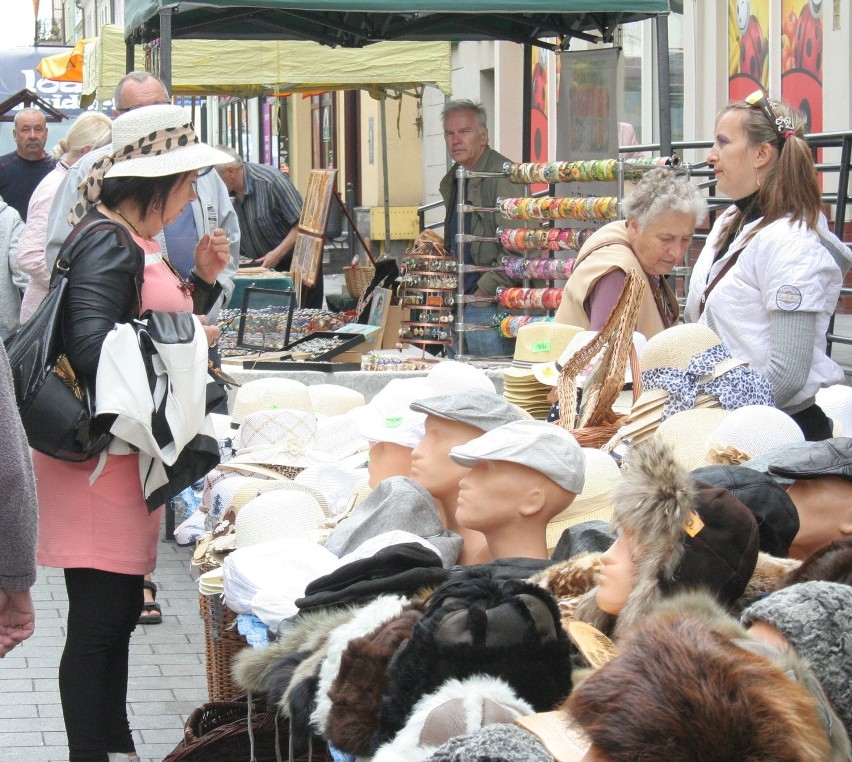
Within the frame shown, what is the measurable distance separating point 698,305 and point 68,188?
257 cm

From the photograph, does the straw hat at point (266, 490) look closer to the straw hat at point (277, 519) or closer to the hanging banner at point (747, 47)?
the straw hat at point (277, 519)

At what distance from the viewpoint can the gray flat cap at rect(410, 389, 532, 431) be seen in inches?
138

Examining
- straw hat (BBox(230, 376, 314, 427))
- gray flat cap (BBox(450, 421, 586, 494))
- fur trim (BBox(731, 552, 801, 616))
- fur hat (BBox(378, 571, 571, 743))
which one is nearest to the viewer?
fur hat (BBox(378, 571, 571, 743))

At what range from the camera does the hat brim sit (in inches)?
142

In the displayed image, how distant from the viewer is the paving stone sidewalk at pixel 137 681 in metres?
4.29

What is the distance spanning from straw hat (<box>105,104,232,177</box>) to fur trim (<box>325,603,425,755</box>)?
1570mm

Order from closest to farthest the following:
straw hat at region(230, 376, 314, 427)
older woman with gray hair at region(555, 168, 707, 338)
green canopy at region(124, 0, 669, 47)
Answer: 1. older woman with gray hair at region(555, 168, 707, 338)
2. straw hat at region(230, 376, 314, 427)
3. green canopy at region(124, 0, 669, 47)

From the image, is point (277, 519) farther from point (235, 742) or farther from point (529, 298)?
point (529, 298)

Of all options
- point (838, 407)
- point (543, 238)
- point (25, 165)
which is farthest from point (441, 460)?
point (25, 165)

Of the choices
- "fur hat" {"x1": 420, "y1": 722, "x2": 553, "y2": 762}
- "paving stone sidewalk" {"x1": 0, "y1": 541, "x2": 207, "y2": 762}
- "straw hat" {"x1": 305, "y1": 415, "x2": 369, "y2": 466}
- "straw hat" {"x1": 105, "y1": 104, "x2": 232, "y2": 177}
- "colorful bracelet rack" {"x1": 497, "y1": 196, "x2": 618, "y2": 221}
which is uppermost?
"straw hat" {"x1": 105, "y1": 104, "x2": 232, "y2": 177}

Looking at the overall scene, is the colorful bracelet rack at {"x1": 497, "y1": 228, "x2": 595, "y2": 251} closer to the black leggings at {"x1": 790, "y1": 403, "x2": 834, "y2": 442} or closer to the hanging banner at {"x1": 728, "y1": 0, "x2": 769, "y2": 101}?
the black leggings at {"x1": 790, "y1": 403, "x2": 834, "y2": 442}

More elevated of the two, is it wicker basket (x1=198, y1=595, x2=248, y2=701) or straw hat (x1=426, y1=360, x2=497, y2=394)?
straw hat (x1=426, y1=360, x2=497, y2=394)

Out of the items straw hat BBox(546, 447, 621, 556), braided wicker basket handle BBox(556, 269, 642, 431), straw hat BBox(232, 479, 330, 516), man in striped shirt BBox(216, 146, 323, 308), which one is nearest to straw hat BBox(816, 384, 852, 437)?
braided wicker basket handle BBox(556, 269, 642, 431)

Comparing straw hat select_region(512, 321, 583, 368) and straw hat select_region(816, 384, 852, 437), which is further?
straw hat select_region(512, 321, 583, 368)
